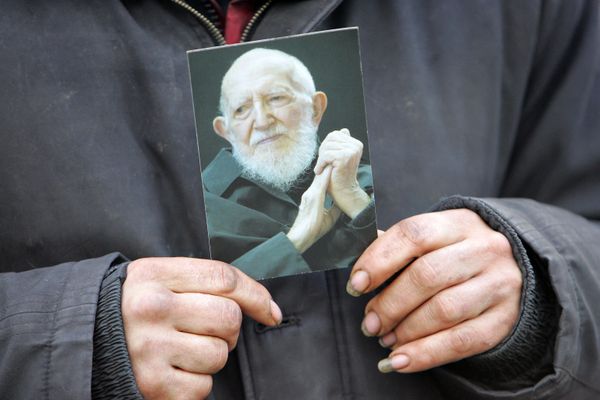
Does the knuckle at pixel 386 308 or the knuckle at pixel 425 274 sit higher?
the knuckle at pixel 425 274

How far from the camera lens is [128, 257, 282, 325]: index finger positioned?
2.67 feet

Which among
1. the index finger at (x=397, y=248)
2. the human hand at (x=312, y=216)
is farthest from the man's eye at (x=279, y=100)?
the index finger at (x=397, y=248)

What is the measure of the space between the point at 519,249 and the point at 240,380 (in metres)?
0.45

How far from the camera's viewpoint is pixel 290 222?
87cm

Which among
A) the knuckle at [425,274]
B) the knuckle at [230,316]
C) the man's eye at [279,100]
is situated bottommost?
the knuckle at [230,316]

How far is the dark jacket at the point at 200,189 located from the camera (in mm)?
911

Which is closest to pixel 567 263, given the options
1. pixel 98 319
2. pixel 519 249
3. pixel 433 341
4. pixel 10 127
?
pixel 519 249

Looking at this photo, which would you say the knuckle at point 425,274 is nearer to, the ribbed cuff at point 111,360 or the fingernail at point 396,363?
the fingernail at point 396,363

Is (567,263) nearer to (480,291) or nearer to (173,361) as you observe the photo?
(480,291)

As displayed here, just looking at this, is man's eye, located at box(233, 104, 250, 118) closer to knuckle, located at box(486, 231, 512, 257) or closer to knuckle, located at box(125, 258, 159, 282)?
knuckle, located at box(125, 258, 159, 282)

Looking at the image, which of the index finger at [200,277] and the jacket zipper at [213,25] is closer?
the index finger at [200,277]

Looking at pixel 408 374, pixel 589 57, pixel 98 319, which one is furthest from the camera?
pixel 589 57

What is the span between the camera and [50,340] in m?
0.77

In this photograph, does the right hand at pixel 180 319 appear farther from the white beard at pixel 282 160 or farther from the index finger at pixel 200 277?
the white beard at pixel 282 160
